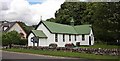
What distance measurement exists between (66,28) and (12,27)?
2.89 feet

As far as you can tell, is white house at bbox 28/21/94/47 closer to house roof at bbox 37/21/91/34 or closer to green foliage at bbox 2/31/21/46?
house roof at bbox 37/21/91/34

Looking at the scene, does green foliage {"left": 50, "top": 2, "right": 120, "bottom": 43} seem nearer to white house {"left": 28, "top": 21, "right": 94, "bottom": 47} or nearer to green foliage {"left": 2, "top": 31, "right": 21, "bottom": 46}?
white house {"left": 28, "top": 21, "right": 94, "bottom": 47}

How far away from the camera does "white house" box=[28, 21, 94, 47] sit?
4.49 meters

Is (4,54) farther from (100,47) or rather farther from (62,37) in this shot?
(100,47)

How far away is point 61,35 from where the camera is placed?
181 inches

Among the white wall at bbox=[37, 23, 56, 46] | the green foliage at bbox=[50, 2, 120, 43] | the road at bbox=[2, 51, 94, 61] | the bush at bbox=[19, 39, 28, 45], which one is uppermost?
the green foliage at bbox=[50, 2, 120, 43]

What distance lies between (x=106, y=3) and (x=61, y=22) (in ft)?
2.61

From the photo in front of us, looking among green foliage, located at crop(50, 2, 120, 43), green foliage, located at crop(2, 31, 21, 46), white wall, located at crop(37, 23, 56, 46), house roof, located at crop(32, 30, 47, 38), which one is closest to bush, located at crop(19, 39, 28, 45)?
green foliage, located at crop(2, 31, 21, 46)

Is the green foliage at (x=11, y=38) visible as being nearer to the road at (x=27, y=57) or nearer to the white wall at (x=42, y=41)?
the road at (x=27, y=57)

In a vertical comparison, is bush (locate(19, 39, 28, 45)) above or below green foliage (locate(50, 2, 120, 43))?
below

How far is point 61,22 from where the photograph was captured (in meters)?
4.61

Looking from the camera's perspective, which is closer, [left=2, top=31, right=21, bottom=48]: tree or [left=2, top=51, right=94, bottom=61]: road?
[left=2, top=31, right=21, bottom=48]: tree

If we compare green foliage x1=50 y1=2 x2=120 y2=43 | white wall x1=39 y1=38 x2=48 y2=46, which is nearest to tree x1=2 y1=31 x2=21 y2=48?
white wall x1=39 y1=38 x2=48 y2=46

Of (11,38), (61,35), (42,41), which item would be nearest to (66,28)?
(61,35)
